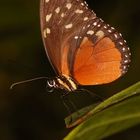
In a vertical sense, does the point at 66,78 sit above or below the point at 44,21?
below

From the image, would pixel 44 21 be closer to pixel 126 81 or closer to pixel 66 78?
pixel 66 78

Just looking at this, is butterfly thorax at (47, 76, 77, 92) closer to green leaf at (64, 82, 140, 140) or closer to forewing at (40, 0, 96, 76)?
forewing at (40, 0, 96, 76)

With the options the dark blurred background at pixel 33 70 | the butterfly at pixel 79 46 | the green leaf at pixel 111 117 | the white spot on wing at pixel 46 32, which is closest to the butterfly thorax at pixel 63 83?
the butterfly at pixel 79 46

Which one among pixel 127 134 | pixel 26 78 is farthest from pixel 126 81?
pixel 26 78

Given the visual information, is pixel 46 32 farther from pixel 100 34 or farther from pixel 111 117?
pixel 111 117

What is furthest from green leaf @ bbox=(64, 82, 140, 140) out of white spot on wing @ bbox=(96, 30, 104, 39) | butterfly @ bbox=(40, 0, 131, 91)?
white spot on wing @ bbox=(96, 30, 104, 39)

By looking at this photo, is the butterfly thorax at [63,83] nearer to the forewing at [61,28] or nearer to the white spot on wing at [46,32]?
the forewing at [61,28]
